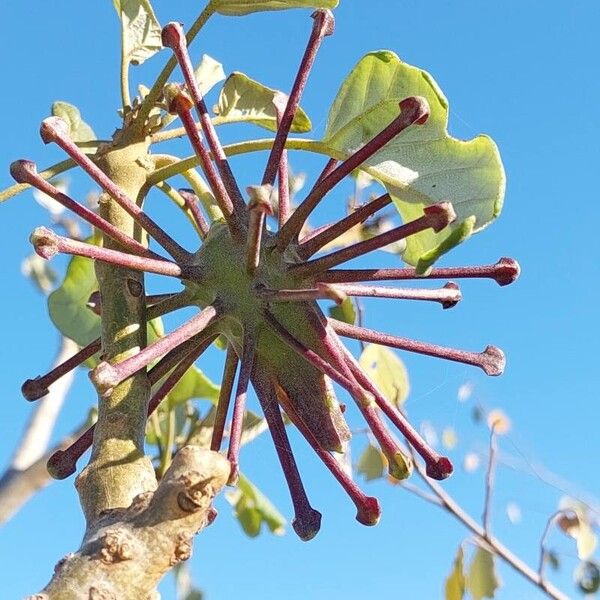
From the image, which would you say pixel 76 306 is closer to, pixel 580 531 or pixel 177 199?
pixel 177 199

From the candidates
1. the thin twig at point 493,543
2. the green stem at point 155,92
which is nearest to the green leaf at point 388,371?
the thin twig at point 493,543

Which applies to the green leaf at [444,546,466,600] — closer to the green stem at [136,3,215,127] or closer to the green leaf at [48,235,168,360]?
the green leaf at [48,235,168,360]

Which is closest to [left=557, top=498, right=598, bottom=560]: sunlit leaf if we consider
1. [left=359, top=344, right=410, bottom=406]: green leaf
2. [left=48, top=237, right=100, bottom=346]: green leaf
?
[left=359, top=344, right=410, bottom=406]: green leaf

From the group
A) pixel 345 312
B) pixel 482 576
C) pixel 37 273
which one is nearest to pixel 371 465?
pixel 482 576

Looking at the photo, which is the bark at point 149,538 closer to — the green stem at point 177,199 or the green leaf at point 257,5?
the green stem at point 177,199

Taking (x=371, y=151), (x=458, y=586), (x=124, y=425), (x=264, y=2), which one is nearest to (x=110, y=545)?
(x=124, y=425)
